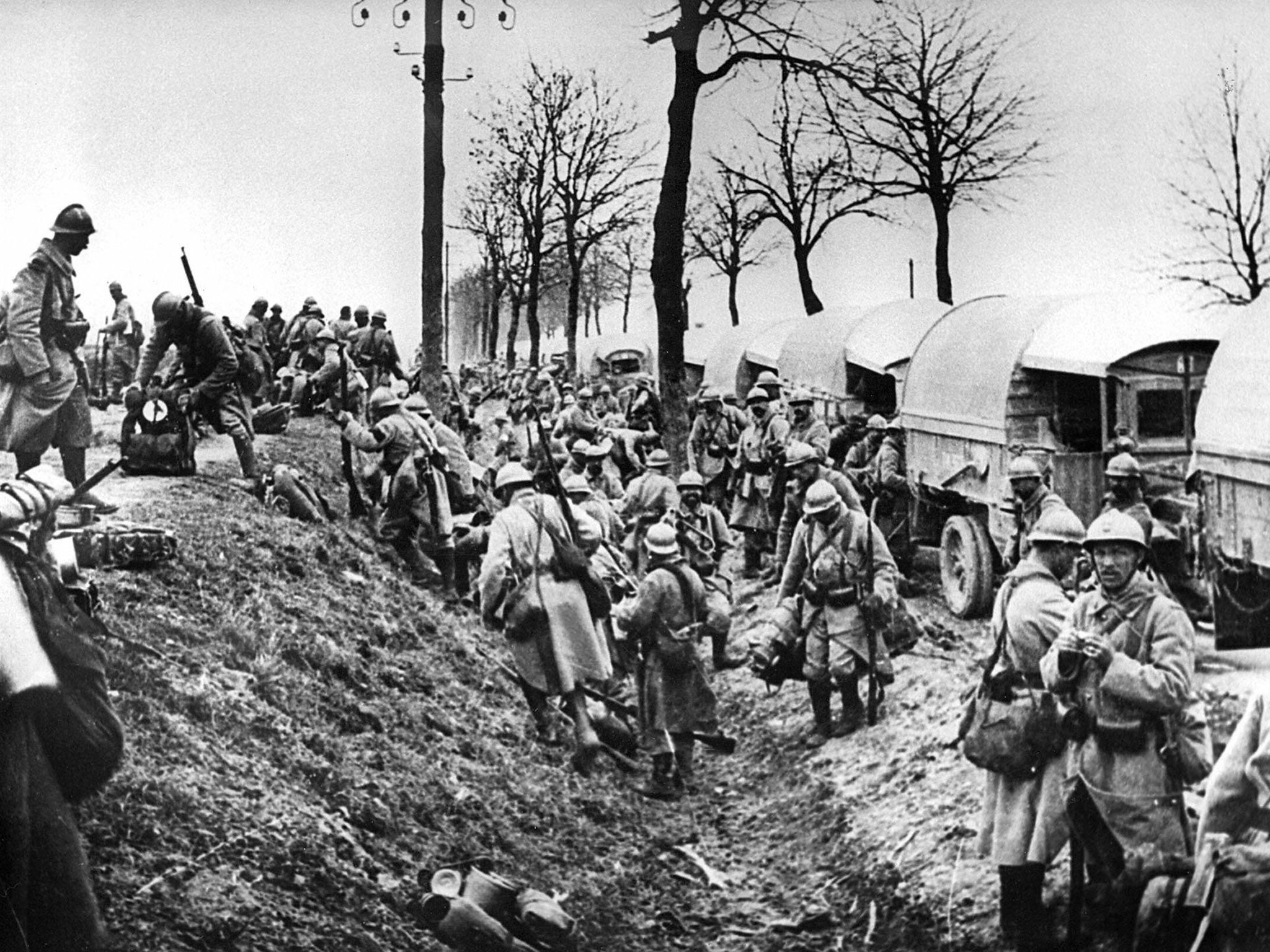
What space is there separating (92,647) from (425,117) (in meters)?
4.24

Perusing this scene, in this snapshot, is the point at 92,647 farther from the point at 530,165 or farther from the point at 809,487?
the point at 530,165

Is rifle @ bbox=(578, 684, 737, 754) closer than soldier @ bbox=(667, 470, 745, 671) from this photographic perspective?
Yes

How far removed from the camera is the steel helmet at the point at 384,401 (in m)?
9.32

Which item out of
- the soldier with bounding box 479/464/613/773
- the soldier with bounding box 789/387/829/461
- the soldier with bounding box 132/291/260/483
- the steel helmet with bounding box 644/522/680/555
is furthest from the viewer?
the soldier with bounding box 789/387/829/461

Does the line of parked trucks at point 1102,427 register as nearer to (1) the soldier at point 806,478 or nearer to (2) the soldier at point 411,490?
(1) the soldier at point 806,478

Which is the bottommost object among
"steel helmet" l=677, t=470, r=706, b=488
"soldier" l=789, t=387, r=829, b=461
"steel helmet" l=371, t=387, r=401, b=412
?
"steel helmet" l=677, t=470, r=706, b=488

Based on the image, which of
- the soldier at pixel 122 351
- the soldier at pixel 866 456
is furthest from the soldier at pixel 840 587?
the soldier at pixel 122 351

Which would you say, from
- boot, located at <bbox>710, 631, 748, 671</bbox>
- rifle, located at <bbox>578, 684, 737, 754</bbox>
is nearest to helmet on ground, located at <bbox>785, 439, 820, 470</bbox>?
boot, located at <bbox>710, 631, 748, 671</bbox>

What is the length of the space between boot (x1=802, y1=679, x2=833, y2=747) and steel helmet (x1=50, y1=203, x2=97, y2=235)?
4.62 meters

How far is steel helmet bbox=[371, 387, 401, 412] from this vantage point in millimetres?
9320

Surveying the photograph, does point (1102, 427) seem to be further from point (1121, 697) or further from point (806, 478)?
point (1121, 697)

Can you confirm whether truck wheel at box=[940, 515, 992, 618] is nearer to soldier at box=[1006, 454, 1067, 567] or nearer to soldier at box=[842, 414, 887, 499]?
soldier at box=[842, 414, 887, 499]

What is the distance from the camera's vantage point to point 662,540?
269 inches

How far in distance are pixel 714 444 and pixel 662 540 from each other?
6.14 meters
